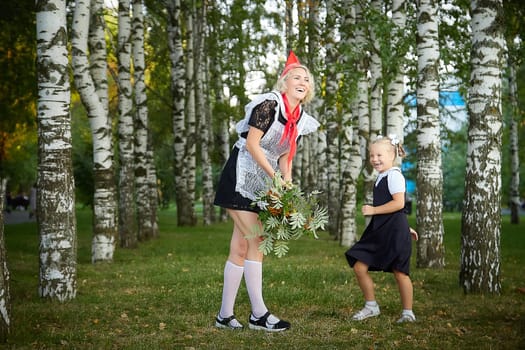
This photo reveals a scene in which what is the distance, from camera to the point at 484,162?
26.4 feet

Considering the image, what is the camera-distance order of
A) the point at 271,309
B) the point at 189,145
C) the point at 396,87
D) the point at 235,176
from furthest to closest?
the point at 189,145, the point at 396,87, the point at 271,309, the point at 235,176

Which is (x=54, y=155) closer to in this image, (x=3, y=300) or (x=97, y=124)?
(x=3, y=300)

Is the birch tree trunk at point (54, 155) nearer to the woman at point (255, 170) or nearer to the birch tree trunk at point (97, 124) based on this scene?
the woman at point (255, 170)

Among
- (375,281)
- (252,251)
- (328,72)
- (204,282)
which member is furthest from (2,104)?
(252,251)

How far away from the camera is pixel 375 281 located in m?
9.44

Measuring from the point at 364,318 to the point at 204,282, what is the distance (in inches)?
124

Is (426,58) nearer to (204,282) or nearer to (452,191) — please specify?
(204,282)

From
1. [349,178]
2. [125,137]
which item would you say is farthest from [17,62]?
[349,178]

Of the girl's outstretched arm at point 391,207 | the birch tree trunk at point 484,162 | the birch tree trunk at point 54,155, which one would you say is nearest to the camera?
the girl's outstretched arm at point 391,207

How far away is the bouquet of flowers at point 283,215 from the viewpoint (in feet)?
19.0

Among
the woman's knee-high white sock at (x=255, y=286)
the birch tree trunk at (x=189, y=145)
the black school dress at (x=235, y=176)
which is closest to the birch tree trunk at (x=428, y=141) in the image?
the black school dress at (x=235, y=176)

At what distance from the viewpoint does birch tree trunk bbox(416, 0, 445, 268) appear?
10.3m

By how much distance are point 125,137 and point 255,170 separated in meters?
9.49

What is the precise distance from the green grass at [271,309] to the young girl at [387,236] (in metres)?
0.35
